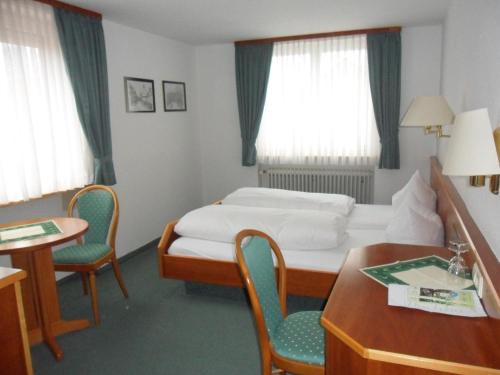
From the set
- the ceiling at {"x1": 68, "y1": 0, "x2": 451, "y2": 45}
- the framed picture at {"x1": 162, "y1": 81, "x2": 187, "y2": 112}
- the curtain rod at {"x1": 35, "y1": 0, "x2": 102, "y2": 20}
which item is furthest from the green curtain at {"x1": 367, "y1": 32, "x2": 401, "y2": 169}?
the curtain rod at {"x1": 35, "y1": 0, "x2": 102, "y2": 20}

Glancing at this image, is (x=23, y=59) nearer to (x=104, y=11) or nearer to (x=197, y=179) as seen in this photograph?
(x=104, y=11)

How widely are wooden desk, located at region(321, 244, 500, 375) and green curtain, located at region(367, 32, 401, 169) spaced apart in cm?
333

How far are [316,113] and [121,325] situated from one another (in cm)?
327

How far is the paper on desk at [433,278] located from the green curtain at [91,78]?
288 centimetres

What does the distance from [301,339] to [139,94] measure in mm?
3326

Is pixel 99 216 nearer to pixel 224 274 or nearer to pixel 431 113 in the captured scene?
pixel 224 274

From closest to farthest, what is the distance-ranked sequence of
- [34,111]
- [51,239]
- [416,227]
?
[51,239] → [416,227] → [34,111]

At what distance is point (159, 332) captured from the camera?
271cm

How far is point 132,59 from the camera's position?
13.6 feet

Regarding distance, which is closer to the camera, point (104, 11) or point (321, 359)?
point (321, 359)

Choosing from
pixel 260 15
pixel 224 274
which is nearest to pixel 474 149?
pixel 224 274

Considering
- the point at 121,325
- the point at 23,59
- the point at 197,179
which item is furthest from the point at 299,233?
the point at 197,179

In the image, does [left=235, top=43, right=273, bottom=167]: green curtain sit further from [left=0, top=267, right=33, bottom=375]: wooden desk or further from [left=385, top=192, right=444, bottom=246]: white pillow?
[left=0, top=267, right=33, bottom=375]: wooden desk

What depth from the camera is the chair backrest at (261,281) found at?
1.59m
